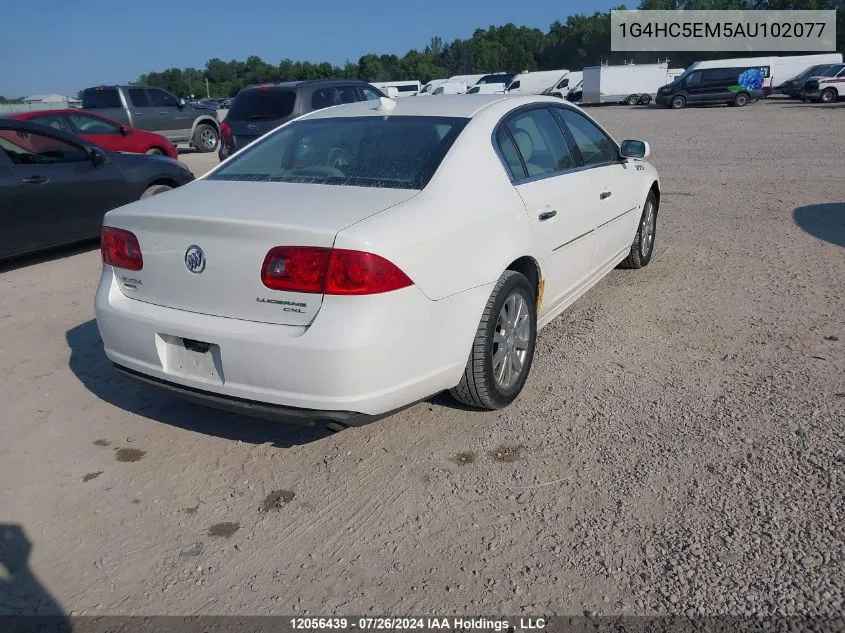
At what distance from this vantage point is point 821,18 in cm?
5703

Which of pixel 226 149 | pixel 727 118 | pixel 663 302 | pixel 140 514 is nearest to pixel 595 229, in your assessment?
pixel 663 302

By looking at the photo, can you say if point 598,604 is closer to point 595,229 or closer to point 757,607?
point 757,607

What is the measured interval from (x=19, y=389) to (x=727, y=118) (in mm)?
26844

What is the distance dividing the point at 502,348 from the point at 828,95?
3559 centimetres

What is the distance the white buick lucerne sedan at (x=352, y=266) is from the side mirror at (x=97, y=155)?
407 centimetres

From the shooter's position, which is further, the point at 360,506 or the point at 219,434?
the point at 219,434

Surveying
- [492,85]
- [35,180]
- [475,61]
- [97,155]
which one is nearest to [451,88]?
[492,85]

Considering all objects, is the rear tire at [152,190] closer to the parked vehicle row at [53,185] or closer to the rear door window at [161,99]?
the parked vehicle row at [53,185]

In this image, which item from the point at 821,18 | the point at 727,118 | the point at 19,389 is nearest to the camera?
the point at 19,389

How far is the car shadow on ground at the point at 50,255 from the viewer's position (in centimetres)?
718

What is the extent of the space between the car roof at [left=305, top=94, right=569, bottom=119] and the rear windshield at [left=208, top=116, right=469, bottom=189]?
0.08 meters

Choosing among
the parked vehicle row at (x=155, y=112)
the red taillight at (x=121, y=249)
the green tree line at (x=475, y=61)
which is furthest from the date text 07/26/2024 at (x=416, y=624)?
the green tree line at (x=475, y=61)

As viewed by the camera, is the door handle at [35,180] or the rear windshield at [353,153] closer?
the rear windshield at [353,153]

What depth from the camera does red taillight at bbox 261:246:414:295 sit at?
2824 millimetres
